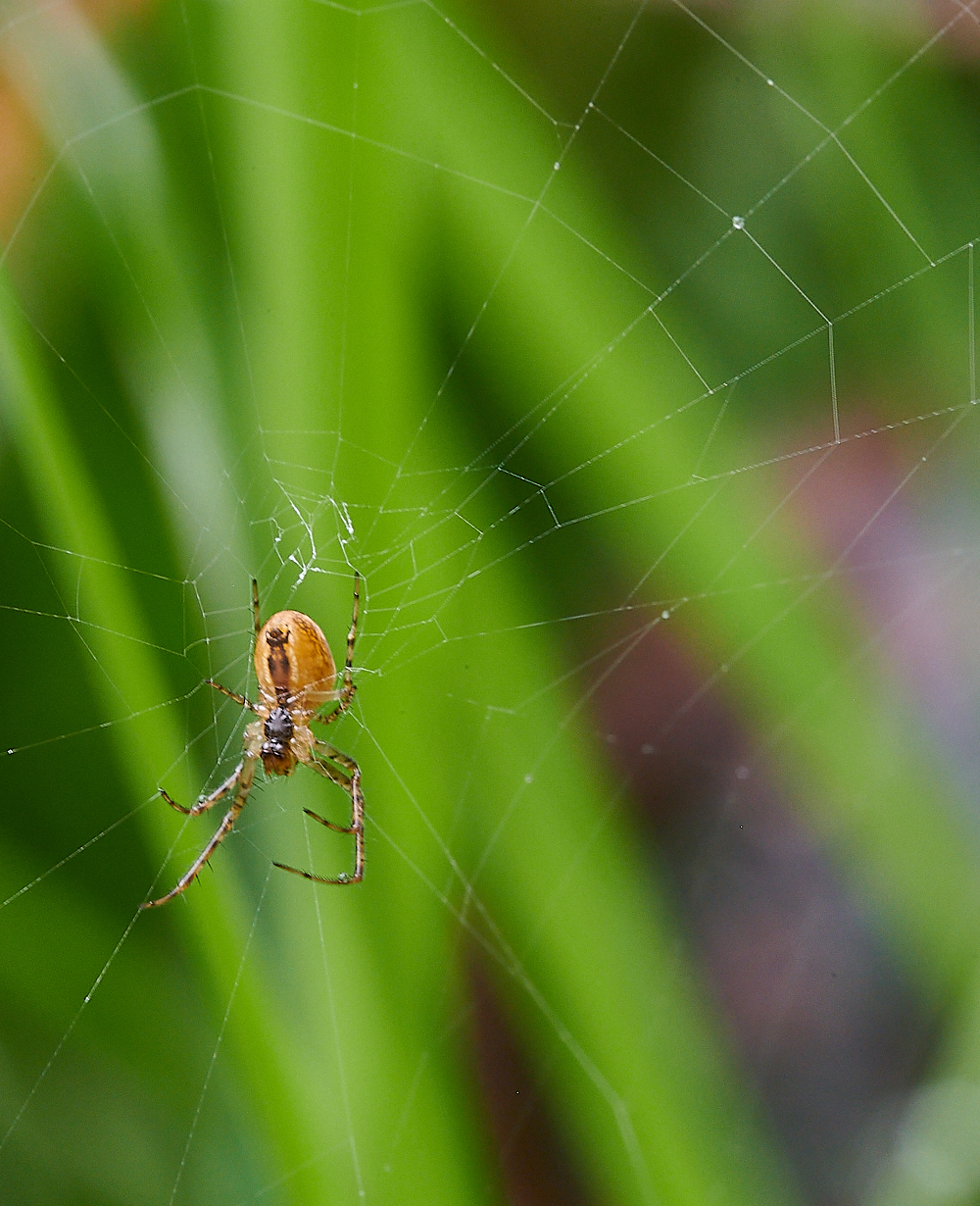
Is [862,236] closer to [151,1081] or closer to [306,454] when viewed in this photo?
[306,454]

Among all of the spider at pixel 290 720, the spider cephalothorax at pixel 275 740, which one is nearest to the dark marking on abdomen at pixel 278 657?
the spider at pixel 290 720

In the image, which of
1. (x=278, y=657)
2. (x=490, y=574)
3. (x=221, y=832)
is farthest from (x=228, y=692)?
(x=490, y=574)

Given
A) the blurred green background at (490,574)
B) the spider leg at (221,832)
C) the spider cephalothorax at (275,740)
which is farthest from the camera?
the spider cephalothorax at (275,740)

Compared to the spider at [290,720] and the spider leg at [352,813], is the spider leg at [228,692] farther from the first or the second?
the spider leg at [352,813]

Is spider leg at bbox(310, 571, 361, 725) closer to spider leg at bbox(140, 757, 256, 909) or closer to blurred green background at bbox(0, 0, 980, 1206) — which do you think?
blurred green background at bbox(0, 0, 980, 1206)

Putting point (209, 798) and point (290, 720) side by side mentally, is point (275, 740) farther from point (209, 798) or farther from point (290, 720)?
point (209, 798)

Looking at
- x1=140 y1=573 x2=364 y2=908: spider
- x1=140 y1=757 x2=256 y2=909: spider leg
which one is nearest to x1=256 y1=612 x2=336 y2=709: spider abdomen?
x1=140 y1=573 x2=364 y2=908: spider

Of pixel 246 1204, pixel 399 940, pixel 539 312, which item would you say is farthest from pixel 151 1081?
pixel 539 312
